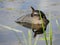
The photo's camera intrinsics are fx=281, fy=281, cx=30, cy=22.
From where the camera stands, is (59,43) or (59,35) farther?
(59,35)

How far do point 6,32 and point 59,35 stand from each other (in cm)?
119

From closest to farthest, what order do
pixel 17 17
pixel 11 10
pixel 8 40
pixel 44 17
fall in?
pixel 8 40, pixel 44 17, pixel 17 17, pixel 11 10

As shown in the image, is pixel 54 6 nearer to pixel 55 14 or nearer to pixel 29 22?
pixel 55 14

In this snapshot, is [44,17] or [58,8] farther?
[58,8]

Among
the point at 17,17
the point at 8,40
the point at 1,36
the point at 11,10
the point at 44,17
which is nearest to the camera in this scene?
the point at 8,40

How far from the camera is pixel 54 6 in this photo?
9.14 m

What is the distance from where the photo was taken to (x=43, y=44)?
461cm

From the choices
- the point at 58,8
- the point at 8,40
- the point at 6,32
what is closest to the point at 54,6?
the point at 58,8

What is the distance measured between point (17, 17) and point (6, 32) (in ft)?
6.53

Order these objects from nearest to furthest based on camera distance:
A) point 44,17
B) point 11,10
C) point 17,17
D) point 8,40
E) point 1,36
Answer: point 8,40, point 1,36, point 44,17, point 17,17, point 11,10

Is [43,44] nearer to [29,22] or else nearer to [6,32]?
[6,32]

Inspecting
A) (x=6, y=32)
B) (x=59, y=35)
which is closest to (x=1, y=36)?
(x=6, y=32)

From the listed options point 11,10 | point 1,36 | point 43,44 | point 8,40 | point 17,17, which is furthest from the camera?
point 11,10

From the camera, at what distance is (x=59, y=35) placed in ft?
17.9
